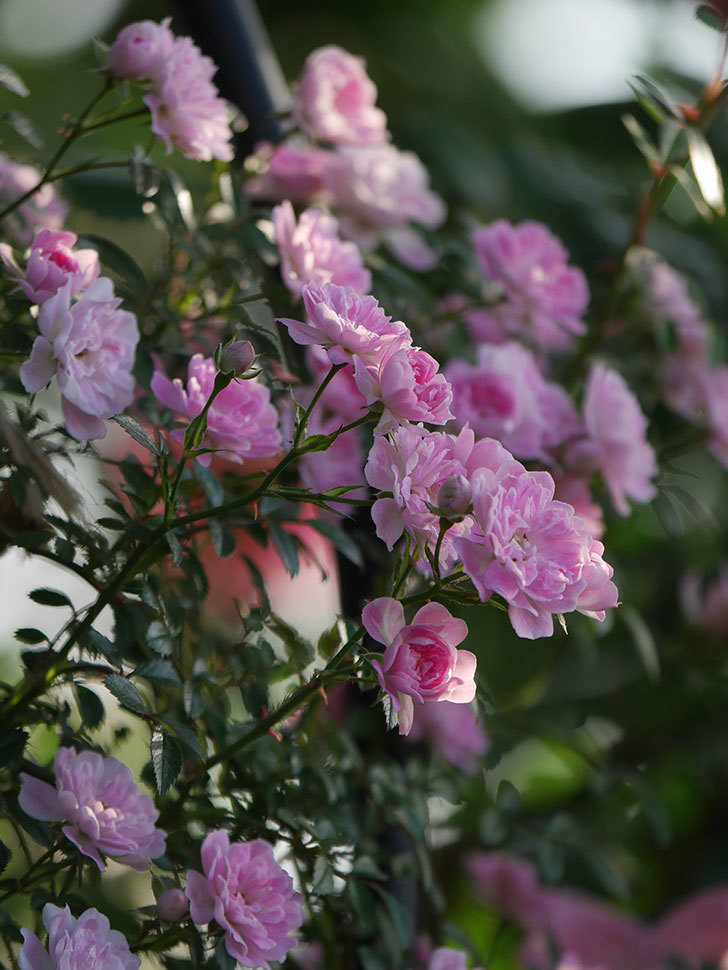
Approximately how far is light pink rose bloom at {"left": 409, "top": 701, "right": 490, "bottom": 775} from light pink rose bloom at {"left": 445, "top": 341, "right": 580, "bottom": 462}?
0.22 metres

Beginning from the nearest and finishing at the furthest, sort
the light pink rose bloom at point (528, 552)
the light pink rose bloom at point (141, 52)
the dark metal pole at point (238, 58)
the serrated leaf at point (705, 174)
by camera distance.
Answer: the light pink rose bloom at point (528, 552) < the light pink rose bloom at point (141, 52) < the serrated leaf at point (705, 174) < the dark metal pole at point (238, 58)

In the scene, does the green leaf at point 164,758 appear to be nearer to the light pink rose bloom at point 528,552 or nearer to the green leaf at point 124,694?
the green leaf at point 124,694

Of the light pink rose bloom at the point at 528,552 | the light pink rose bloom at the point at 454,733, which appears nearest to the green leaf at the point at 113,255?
the light pink rose bloom at the point at 528,552

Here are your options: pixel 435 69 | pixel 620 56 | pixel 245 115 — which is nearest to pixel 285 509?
pixel 245 115

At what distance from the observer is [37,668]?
0.39m

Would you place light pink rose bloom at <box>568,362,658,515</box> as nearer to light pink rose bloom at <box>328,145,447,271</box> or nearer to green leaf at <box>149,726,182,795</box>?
light pink rose bloom at <box>328,145,447,271</box>

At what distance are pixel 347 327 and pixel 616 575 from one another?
1.31ft

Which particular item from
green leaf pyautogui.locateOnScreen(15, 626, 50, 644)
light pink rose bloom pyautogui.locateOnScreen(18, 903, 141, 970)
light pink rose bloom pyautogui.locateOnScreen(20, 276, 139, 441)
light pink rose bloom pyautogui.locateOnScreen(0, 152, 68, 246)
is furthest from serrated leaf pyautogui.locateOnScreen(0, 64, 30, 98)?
light pink rose bloom pyautogui.locateOnScreen(18, 903, 141, 970)

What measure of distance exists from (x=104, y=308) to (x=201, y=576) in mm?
121

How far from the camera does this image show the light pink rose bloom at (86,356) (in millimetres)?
363

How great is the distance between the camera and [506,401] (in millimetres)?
513

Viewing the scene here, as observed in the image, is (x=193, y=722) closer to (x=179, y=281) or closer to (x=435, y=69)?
(x=179, y=281)

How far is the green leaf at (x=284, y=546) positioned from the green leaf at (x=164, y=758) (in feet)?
0.32

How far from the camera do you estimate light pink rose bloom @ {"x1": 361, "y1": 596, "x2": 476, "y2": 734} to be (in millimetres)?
323
